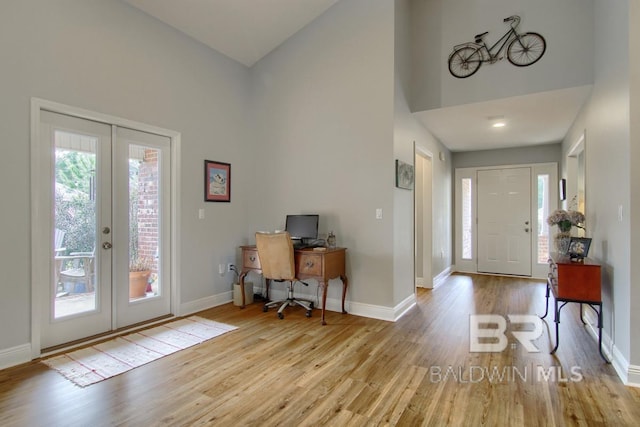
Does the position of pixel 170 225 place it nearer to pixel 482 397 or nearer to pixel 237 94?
pixel 237 94

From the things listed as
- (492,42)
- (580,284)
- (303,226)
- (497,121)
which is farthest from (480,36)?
(303,226)

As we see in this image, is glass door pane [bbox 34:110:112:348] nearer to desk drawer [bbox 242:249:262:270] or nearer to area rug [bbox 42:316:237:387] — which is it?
area rug [bbox 42:316:237:387]

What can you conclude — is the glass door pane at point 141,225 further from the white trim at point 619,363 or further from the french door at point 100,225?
the white trim at point 619,363

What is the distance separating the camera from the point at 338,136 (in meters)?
3.88

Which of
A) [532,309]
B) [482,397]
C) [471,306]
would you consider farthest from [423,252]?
[482,397]

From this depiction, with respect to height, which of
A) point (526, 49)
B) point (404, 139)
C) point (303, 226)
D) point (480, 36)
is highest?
point (480, 36)

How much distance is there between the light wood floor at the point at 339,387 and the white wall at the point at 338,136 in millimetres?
996

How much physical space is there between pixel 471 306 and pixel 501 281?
185 centimetres

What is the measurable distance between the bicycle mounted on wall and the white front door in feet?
9.25

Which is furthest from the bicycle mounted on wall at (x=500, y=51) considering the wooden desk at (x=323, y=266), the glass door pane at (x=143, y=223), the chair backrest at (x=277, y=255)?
the glass door pane at (x=143, y=223)

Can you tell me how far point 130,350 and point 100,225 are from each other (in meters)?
1.13

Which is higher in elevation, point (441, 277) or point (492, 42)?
point (492, 42)

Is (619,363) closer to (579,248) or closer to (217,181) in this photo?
(579,248)

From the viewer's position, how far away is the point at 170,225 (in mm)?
3637
